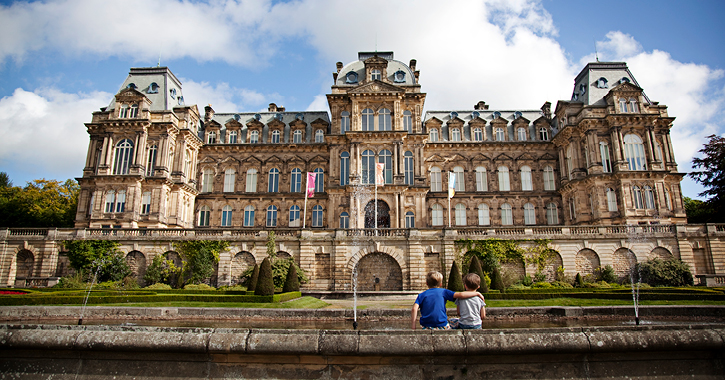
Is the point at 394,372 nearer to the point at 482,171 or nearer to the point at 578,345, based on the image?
the point at 578,345

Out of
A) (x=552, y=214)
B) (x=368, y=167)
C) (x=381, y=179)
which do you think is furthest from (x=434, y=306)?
(x=552, y=214)

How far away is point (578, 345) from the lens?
17.0 feet

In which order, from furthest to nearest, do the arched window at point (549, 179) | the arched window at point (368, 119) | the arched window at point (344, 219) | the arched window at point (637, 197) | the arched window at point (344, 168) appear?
the arched window at point (549, 179) → the arched window at point (368, 119) → the arched window at point (344, 168) → the arched window at point (344, 219) → the arched window at point (637, 197)

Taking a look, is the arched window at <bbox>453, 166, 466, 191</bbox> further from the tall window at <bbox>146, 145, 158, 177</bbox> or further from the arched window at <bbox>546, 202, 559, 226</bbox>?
the tall window at <bbox>146, 145, 158, 177</bbox>

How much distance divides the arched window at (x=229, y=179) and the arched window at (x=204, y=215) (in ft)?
9.41

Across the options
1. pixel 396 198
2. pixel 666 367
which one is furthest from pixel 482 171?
pixel 666 367

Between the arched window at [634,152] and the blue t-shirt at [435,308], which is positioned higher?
the arched window at [634,152]

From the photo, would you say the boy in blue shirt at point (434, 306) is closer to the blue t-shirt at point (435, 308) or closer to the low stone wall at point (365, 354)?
the blue t-shirt at point (435, 308)

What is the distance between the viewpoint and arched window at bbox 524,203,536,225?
154 ft

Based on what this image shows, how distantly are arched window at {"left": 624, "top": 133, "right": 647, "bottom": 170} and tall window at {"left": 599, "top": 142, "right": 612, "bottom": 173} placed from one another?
1540 mm

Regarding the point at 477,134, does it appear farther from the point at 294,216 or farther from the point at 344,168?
the point at 294,216

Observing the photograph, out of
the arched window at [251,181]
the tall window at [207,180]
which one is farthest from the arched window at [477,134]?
the tall window at [207,180]

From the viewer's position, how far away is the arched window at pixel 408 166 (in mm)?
43438

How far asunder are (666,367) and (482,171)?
4448 cm
